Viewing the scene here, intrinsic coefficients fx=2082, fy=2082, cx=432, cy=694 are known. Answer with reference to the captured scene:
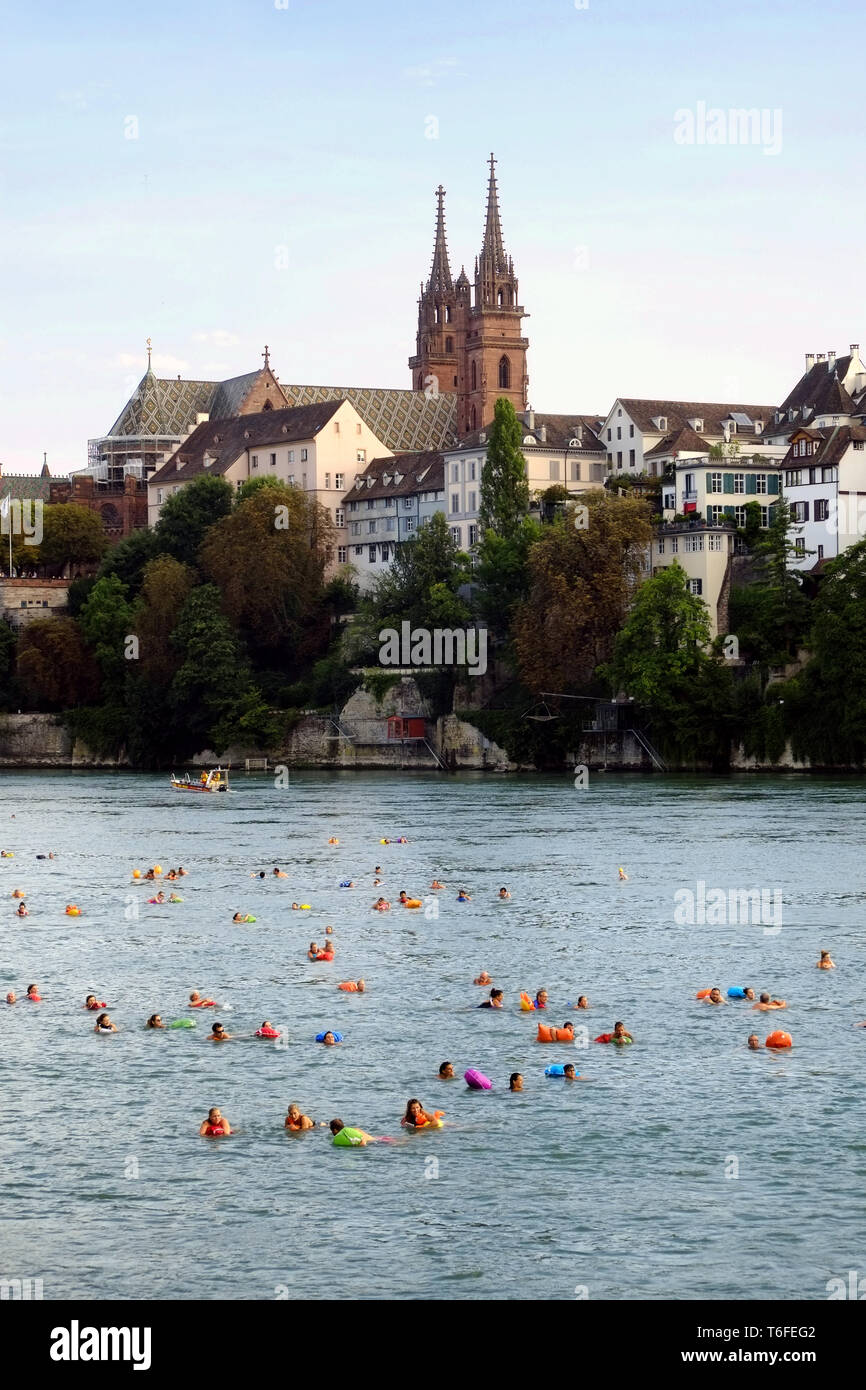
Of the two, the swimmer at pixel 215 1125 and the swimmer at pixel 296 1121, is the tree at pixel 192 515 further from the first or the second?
the swimmer at pixel 215 1125

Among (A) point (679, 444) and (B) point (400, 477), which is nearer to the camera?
(A) point (679, 444)

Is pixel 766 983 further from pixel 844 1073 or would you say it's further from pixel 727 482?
pixel 727 482

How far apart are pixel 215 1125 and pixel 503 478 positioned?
10945cm

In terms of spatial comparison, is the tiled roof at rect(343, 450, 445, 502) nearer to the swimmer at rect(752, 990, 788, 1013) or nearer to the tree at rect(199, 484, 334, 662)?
the tree at rect(199, 484, 334, 662)

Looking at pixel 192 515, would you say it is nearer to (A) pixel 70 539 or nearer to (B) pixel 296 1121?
(A) pixel 70 539

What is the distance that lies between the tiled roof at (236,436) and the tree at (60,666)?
26.2m

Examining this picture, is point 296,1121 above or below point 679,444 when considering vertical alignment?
below

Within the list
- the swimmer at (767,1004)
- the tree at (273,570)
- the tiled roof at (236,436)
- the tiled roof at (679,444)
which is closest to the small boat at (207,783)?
the tree at (273,570)

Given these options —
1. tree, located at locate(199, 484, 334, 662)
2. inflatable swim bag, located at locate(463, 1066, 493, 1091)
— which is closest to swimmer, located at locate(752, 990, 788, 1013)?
inflatable swim bag, located at locate(463, 1066, 493, 1091)

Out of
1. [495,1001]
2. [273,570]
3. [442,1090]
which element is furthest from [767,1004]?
[273,570]

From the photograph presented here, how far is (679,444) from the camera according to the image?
144 meters

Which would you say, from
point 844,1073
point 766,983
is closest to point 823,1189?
point 844,1073

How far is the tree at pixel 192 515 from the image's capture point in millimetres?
158625

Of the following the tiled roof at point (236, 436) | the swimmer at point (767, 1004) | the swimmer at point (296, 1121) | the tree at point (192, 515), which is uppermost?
the tiled roof at point (236, 436)
